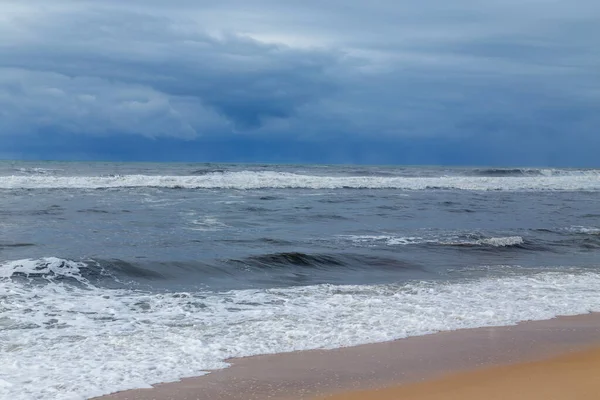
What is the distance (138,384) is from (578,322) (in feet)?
16.0

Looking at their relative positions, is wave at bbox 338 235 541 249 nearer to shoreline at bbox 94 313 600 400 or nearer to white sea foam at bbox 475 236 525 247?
white sea foam at bbox 475 236 525 247

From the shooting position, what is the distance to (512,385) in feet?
15.5

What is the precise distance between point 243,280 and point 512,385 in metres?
5.36

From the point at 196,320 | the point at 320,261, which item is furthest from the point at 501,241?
the point at 196,320

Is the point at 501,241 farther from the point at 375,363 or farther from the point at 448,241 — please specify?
the point at 375,363

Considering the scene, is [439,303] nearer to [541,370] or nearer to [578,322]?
[578,322]

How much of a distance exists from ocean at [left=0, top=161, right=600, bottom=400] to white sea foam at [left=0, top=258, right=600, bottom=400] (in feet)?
0.07

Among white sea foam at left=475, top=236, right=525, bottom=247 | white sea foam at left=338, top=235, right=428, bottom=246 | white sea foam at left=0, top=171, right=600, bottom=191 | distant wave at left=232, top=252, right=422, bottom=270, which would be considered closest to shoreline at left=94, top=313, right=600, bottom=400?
distant wave at left=232, top=252, right=422, bottom=270

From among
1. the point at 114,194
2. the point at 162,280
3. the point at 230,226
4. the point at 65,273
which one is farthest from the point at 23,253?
the point at 114,194

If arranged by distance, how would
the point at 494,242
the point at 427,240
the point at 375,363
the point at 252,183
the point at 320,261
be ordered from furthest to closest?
the point at 252,183 < the point at 427,240 < the point at 494,242 < the point at 320,261 < the point at 375,363

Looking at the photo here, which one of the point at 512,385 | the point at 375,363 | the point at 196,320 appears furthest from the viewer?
the point at 196,320

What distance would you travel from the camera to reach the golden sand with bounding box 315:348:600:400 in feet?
14.7

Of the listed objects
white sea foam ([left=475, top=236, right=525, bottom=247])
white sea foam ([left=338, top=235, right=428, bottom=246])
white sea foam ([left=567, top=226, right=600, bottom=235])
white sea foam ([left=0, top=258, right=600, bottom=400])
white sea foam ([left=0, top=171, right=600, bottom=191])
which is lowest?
white sea foam ([left=0, top=258, right=600, bottom=400])

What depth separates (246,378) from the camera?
488cm
